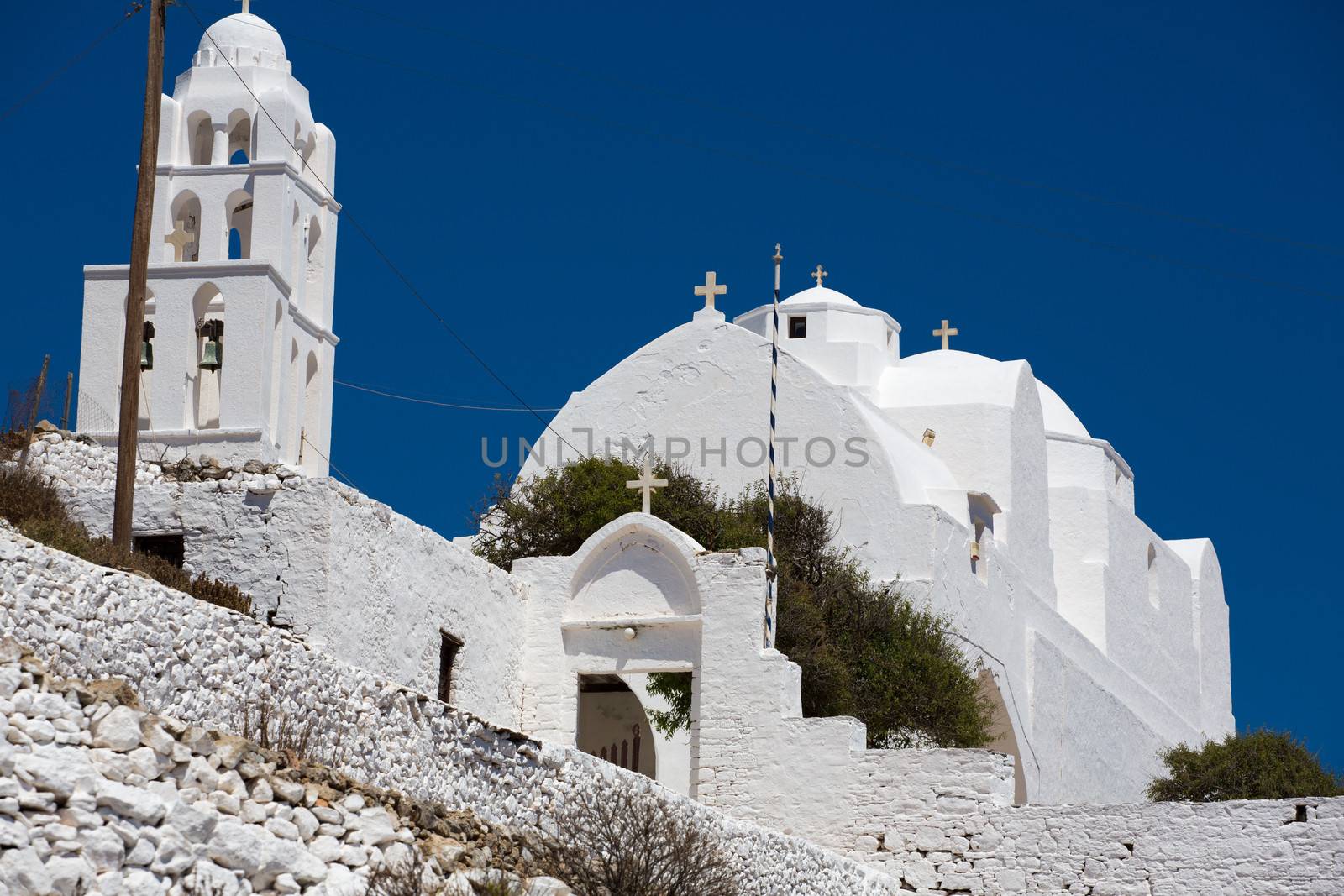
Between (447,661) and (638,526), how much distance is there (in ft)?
8.43

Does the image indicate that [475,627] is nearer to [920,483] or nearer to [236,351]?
[236,351]

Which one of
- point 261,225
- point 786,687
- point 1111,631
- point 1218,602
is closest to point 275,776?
point 786,687

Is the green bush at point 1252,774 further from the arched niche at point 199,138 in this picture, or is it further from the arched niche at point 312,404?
the arched niche at point 199,138

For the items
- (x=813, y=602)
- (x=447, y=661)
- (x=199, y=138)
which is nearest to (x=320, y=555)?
(x=447, y=661)

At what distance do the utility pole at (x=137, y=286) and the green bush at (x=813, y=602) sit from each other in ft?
26.8

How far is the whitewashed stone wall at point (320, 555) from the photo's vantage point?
1783cm

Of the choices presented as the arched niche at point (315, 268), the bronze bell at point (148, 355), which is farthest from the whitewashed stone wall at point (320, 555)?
the arched niche at point (315, 268)

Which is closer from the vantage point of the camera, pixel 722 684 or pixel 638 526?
pixel 722 684

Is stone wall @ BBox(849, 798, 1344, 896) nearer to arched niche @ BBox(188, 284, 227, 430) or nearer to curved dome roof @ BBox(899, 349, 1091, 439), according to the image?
arched niche @ BBox(188, 284, 227, 430)

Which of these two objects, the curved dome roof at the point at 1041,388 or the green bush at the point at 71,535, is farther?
the curved dome roof at the point at 1041,388

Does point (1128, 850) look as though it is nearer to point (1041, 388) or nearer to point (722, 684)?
point (722, 684)

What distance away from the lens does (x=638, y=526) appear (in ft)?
69.4

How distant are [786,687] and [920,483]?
319 inches

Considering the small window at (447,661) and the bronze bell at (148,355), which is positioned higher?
the bronze bell at (148,355)
